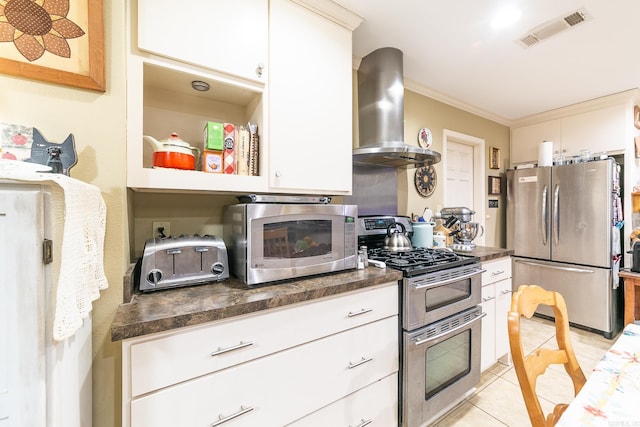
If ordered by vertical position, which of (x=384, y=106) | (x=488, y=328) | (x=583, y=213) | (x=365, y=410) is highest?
(x=384, y=106)

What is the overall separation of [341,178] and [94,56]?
1.23m

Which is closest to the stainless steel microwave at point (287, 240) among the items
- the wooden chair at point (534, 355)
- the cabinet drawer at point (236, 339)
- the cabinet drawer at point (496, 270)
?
the cabinet drawer at point (236, 339)

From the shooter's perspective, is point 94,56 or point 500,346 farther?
point 500,346

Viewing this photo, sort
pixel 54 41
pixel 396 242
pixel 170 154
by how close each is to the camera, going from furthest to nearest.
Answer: pixel 396 242 < pixel 170 154 < pixel 54 41

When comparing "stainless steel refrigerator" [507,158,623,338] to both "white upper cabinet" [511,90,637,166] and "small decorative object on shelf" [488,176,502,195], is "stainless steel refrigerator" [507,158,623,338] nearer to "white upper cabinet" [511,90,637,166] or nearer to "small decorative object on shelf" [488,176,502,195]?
"small decorative object on shelf" [488,176,502,195]

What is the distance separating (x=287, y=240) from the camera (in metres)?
1.32

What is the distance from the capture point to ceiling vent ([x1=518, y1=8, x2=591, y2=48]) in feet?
5.64

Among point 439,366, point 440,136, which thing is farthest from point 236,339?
point 440,136

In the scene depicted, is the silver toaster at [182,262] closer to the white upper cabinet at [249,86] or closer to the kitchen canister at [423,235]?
the white upper cabinet at [249,86]

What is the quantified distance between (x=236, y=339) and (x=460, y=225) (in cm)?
218

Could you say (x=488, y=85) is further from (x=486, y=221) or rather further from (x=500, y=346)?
(x=500, y=346)

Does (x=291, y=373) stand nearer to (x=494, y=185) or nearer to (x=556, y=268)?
(x=556, y=268)

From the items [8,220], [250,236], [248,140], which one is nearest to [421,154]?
[248,140]

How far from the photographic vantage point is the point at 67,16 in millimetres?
906
